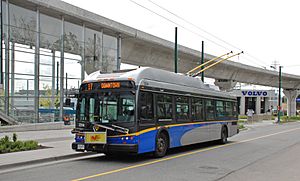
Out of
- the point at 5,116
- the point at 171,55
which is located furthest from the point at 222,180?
the point at 171,55

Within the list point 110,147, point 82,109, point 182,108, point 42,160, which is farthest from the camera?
point 182,108

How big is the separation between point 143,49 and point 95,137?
2548 cm

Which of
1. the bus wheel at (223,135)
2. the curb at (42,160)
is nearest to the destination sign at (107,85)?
the curb at (42,160)

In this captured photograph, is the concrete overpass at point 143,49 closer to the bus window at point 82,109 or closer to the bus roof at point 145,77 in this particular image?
the bus roof at point 145,77

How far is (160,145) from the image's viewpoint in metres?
12.8

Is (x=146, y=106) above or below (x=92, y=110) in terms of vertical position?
above

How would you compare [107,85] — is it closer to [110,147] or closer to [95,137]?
[95,137]

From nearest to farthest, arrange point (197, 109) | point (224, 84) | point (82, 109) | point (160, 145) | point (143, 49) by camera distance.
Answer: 1. point (82, 109)
2. point (160, 145)
3. point (197, 109)
4. point (143, 49)
5. point (224, 84)

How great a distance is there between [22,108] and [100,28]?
396 inches

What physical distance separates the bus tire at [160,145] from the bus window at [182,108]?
1222 millimetres

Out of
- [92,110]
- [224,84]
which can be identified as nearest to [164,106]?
[92,110]

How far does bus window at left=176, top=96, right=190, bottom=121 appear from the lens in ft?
46.4

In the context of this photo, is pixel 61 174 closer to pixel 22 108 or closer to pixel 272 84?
pixel 22 108

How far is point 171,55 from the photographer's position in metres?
40.8
